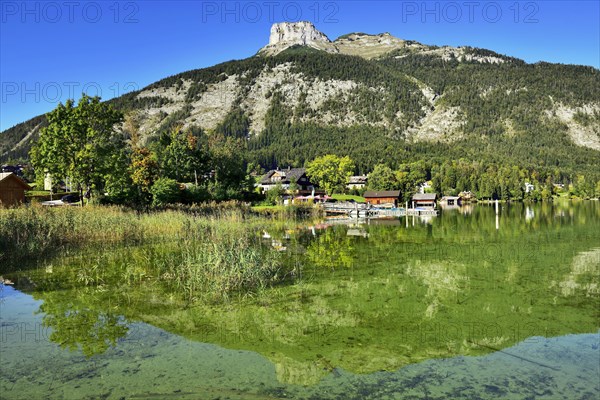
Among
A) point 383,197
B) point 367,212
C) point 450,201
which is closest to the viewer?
point 367,212

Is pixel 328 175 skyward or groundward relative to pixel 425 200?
skyward

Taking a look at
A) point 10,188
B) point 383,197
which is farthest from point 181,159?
point 383,197

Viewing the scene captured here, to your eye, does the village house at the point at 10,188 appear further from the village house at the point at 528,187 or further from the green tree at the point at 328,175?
the village house at the point at 528,187

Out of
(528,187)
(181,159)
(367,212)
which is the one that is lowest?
(367,212)

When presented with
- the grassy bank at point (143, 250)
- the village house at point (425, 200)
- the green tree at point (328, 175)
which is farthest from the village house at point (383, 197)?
the grassy bank at point (143, 250)

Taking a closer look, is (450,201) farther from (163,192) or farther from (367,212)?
(163,192)

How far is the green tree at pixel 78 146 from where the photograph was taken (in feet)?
95.1

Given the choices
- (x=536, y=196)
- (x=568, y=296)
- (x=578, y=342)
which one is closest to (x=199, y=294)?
(x=578, y=342)

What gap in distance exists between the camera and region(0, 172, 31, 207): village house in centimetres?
3384

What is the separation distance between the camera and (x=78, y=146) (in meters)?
30.1

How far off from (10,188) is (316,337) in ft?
121

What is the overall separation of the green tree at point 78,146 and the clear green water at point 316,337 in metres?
16.2

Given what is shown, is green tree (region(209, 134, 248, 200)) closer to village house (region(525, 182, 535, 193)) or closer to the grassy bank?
the grassy bank

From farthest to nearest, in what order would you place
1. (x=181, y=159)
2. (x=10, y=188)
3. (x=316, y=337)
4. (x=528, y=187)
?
(x=528, y=187)
(x=181, y=159)
(x=10, y=188)
(x=316, y=337)
